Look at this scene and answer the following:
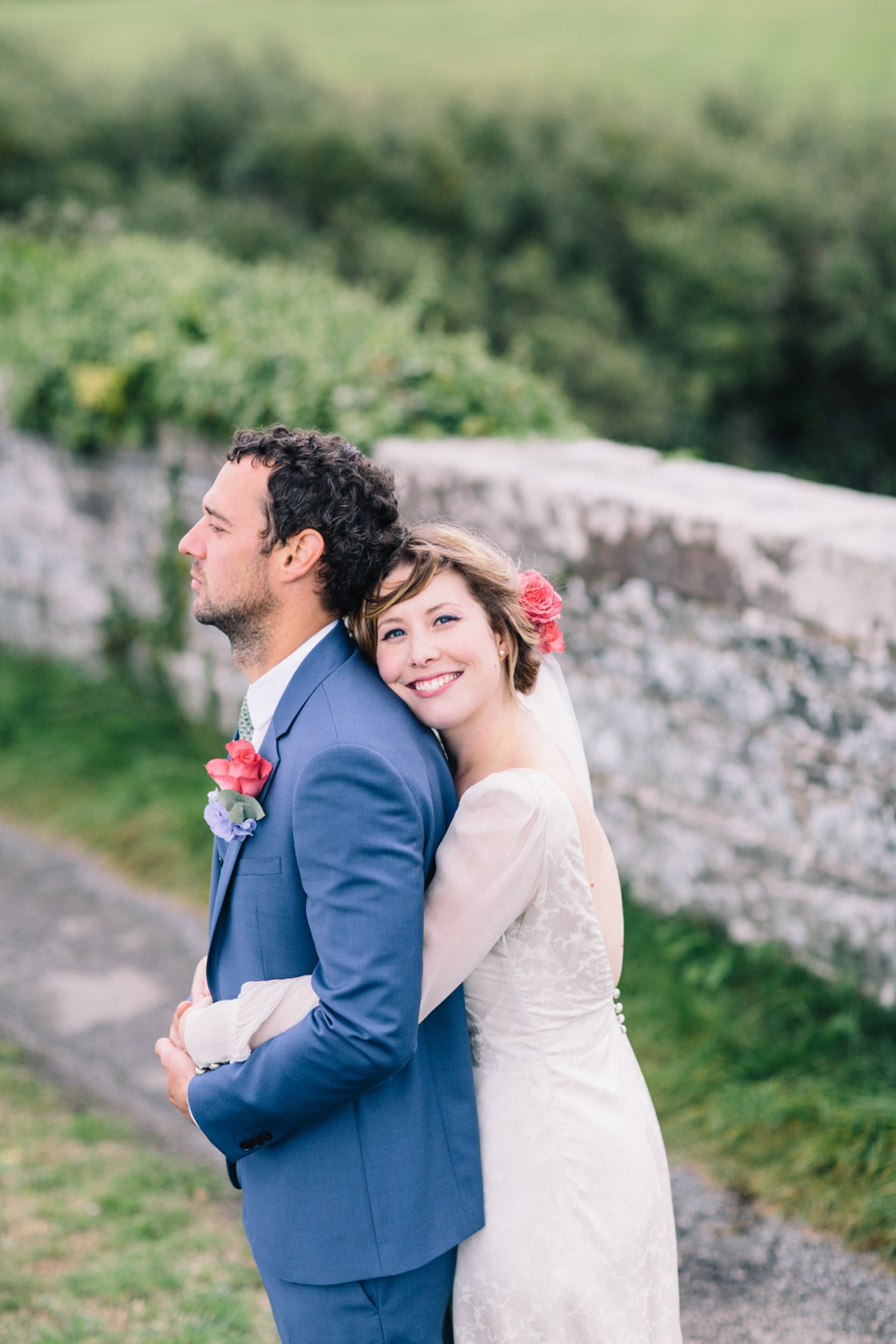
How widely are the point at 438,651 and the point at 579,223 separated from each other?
15.3 meters

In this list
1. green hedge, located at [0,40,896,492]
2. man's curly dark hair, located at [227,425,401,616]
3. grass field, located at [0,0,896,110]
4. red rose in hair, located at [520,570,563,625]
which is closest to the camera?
man's curly dark hair, located at [227,425,401,616]

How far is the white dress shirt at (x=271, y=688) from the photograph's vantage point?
2.02 m

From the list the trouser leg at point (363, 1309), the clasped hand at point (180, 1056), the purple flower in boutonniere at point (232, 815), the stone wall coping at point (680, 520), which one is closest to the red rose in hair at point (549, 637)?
the purple flower in boutonniere at point (232, 815)

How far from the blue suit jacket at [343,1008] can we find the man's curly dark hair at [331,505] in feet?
0.33

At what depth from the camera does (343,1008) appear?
68.4 inches

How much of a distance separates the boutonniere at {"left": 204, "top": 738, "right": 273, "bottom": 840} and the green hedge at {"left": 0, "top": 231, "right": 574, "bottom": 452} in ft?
11.0

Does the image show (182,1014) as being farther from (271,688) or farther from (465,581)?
(465,581)

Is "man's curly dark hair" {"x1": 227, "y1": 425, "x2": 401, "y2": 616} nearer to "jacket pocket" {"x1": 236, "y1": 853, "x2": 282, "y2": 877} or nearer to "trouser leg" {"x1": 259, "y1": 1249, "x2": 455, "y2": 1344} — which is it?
"jacket pocket" {"x1": 236, "y1": 853, "x2": 282, "y2": 877}

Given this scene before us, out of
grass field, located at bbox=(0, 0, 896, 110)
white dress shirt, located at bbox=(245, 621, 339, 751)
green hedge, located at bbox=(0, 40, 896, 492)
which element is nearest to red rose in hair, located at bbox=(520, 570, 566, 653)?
white dress shirt, located at bbox=(245, 621, 339, 751)

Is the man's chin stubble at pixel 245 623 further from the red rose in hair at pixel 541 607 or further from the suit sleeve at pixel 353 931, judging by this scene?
the red rose in hair at pixel 541 607

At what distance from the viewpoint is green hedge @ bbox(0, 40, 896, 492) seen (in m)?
14.6

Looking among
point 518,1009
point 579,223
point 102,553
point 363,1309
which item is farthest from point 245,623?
point 579,223

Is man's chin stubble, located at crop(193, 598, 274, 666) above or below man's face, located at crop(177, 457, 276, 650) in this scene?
below

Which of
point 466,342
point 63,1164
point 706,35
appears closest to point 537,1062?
point 63,1164
